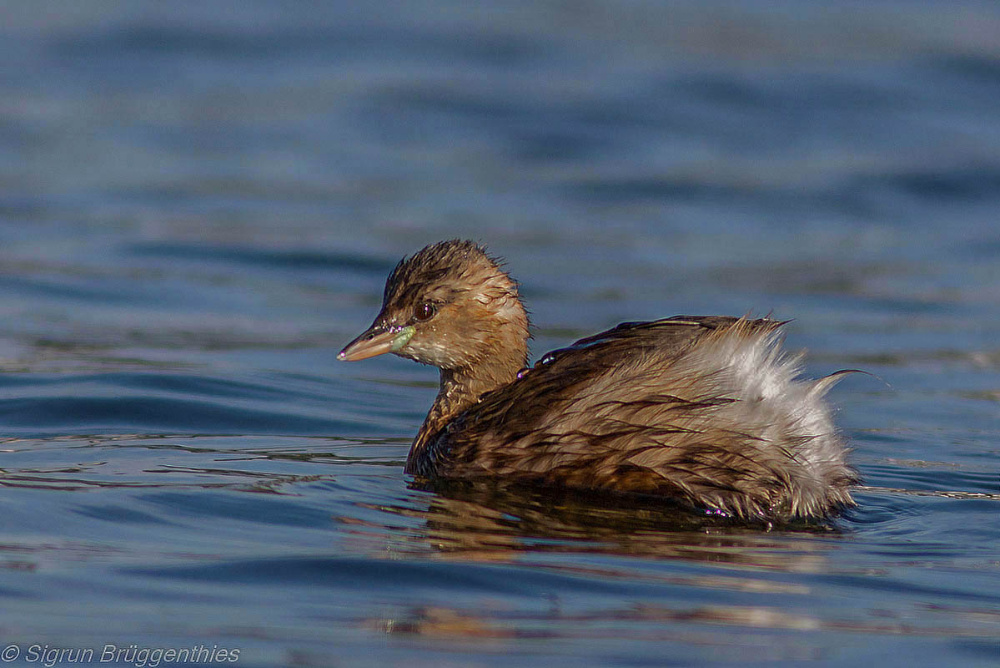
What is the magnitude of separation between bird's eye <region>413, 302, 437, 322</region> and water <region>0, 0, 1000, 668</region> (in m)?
0.59

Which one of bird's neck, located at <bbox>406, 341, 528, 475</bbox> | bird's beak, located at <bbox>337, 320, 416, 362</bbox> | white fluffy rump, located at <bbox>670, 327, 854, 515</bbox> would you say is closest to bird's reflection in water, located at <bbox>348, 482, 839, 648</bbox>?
white fluffy rump, located at <bbox>670, 327, 854, 515</bbox>

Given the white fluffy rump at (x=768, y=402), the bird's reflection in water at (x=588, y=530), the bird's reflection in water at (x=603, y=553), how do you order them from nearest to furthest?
1. the bird's reflection in water at (x=603, y=553)
2. the bird's reflection in water at (x=588, y=530)
3. the white fluffy rump at (x=768, y=402)

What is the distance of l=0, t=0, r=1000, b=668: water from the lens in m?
4.32

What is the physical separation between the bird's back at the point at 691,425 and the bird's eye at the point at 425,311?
754 mm

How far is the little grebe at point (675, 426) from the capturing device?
17.6 ft

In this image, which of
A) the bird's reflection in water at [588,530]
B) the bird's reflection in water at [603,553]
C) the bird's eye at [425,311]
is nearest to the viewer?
the bird's reflection in water at [603,553]

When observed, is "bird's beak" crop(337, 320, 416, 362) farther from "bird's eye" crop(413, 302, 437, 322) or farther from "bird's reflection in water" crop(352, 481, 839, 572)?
"bird's reflection in water" crop(352, 481, 839, 572)

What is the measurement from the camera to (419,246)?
11.4m

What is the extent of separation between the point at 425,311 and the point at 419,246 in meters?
5.14

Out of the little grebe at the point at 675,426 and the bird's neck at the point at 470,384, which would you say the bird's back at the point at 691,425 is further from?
the bird's neck at the point at 470,384

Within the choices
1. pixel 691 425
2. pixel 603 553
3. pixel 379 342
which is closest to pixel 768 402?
pixel 691 425

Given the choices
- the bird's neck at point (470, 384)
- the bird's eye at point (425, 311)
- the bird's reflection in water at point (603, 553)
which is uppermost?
the bird's eye at point (425, 311)

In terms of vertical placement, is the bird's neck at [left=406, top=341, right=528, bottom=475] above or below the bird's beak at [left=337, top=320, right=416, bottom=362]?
below

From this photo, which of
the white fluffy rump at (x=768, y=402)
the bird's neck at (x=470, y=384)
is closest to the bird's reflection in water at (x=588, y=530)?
the white fluffy rump at (x=768, y=402)
